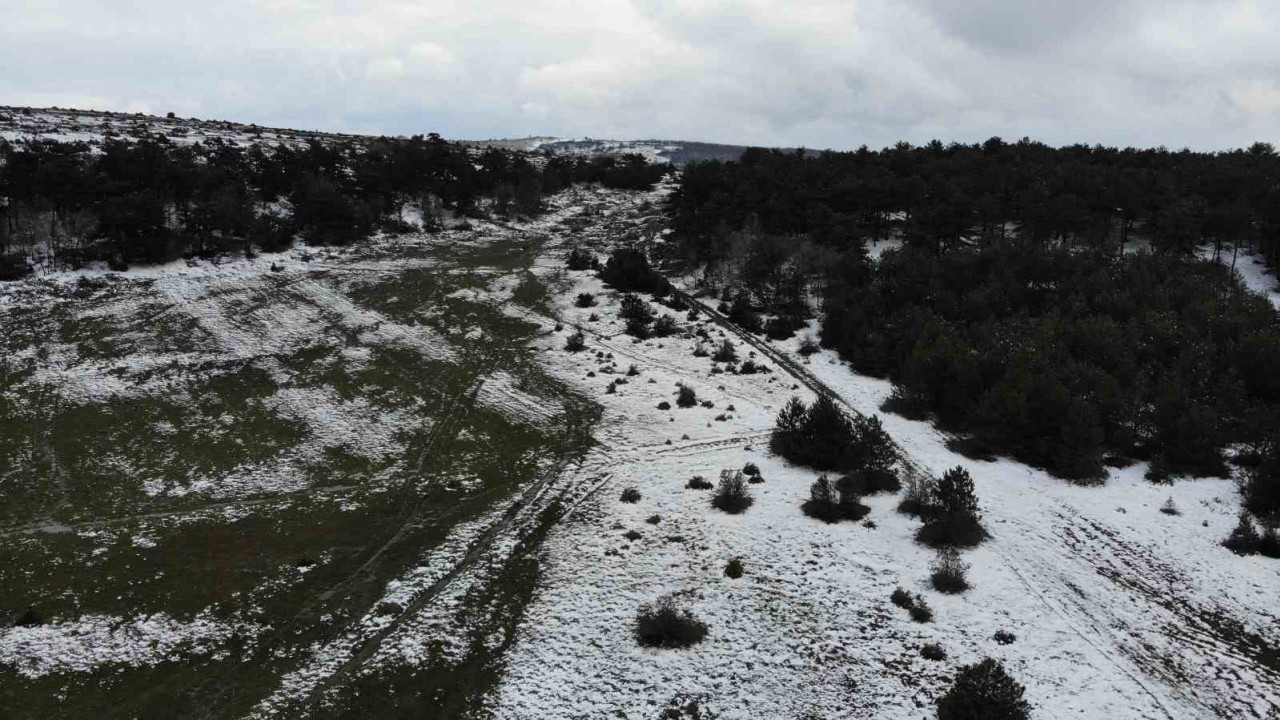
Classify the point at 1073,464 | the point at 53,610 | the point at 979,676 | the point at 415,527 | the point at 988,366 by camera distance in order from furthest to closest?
the point at 988,366, the point at 1073,464, the point at 415,527, the point at 53,610, the point at 979,676

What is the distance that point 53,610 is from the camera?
17.0m

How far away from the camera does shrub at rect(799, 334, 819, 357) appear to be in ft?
132

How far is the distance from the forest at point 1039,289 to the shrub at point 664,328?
5227 mm

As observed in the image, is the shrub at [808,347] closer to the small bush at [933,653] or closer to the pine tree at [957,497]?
the pine tree at [957,497]

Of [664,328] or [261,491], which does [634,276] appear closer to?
[664,328]

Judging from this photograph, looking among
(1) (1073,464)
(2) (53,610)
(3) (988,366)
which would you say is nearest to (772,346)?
(3) (988,366)

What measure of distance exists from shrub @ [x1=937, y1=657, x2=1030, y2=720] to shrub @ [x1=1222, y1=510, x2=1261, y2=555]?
1137 cm

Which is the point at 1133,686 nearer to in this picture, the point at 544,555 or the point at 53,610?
the point at 544,555

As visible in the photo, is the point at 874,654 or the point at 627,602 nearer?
the point at 874,654

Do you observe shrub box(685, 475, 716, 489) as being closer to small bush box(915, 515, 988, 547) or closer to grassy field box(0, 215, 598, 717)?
grassy field box(0, 215, 598, 717)

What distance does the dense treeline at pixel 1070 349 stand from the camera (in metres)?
25.8

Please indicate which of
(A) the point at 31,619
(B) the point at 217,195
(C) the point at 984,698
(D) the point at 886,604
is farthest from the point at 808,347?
(B) the point at 217,195

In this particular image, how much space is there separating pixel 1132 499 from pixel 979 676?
13.9 meters

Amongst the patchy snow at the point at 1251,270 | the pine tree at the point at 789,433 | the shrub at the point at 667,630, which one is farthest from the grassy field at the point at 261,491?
the patchy snow at the point at 1251,270
